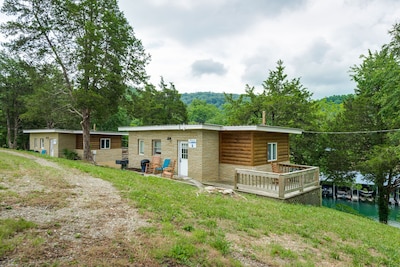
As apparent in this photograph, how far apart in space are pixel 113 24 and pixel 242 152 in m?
10.5

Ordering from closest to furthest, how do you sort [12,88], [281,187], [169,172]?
[281,187] < [169,172] < [12,88]

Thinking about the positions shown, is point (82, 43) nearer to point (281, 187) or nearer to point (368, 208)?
point (281, 187)

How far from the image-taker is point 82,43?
13.3 m

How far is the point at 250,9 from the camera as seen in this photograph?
43.2 ft

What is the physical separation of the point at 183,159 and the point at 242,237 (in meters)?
8.38

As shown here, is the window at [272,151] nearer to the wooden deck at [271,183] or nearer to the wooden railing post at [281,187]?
the wooden deck at [271,183]

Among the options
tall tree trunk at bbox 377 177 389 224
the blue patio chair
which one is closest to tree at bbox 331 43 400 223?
tall tree trunk at bbox 377 177 389 224

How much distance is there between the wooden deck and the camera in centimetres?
910

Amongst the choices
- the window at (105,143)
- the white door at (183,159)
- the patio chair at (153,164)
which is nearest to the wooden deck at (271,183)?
the white door at (183,159)

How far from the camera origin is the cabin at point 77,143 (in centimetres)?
2088

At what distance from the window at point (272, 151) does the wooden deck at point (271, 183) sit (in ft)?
8.36

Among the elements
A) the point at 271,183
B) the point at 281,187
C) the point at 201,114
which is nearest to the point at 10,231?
the point at 281,187

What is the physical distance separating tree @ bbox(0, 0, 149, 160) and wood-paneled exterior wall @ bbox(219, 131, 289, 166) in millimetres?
7427

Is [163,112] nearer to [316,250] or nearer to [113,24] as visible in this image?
[113,24]
